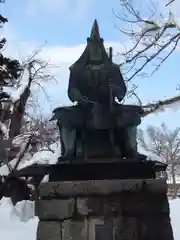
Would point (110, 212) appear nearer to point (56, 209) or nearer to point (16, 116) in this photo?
point (56, 209)

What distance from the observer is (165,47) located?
13078 mm

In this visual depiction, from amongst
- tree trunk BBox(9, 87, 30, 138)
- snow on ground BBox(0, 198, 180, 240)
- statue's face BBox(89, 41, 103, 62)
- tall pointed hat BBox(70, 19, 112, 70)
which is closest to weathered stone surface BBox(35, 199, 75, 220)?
tall pointed hat BBox(70, 19, 112, 70)

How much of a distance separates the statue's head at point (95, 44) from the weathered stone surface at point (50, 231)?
2.51 meters

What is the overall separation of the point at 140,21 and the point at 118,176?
8.83m

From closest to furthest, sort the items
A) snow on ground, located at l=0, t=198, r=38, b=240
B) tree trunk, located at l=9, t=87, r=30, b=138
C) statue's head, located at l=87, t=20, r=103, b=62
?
statue's head, located at l=87, t=20, r=103, b=62 < snow on ground, located at l=0, t=198, r=38, b=240 < tree trunk, located at l=9, t=87, r=30, b=138

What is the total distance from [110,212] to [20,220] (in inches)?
272

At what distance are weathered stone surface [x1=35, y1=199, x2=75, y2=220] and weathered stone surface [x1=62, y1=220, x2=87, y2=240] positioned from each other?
0.12m

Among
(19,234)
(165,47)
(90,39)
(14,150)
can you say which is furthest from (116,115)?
(14,150)

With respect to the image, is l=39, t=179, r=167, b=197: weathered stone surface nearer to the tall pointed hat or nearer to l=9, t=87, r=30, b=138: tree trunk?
the tall pointed hat

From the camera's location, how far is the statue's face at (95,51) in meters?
6.45

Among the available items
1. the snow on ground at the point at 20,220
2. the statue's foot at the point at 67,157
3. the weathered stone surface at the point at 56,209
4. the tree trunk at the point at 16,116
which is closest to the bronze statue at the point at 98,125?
the statue's foot at the point at 67,157

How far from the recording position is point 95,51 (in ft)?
21.2

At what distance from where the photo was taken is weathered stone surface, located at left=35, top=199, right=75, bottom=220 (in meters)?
5.51

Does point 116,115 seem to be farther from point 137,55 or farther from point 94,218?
point 137,55
